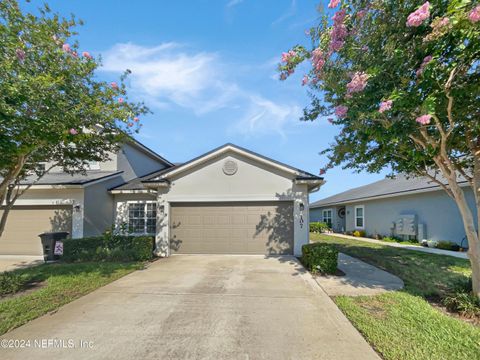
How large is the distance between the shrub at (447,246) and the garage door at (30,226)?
57.9ft

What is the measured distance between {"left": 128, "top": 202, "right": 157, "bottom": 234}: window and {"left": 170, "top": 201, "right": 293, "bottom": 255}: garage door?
6.38 feet

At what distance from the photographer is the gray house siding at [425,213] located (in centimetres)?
1273

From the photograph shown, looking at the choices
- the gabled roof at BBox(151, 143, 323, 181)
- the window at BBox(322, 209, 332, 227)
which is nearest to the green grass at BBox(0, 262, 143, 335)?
the gabled roof at BBox(151, 143, 323, 181)

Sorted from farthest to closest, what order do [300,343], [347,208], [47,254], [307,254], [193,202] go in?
1. [347,208]
2. [193,202]
3. [47,254]
4. [307,254]
5. [300,343]

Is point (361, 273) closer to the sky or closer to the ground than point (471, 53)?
closer to the ground

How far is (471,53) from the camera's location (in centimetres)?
398

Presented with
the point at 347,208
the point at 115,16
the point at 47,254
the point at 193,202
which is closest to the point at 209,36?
the point at 115,16

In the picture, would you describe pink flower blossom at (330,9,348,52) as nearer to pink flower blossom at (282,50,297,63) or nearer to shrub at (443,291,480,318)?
pink flower blossom at (282,50,297,63)

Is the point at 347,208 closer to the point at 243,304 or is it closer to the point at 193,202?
the point at 193,202

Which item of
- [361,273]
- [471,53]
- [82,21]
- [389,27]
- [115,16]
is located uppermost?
[115,16]

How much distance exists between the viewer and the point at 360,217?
21906 mm

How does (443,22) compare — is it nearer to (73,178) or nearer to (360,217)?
(73,178)

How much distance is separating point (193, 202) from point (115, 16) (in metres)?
7.25

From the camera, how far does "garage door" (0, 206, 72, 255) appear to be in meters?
12.4
